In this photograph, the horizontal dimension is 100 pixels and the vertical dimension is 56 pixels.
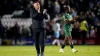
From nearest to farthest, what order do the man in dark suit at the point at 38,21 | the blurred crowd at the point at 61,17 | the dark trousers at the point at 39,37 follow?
the man in dark suit at the point at 38,21 → the dark trousers at the point at 39,37 → the blurred crowd at the point at 61,17

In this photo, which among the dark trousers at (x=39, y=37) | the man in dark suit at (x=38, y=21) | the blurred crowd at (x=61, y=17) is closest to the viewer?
the man in dark suit at (x=38, y=21)

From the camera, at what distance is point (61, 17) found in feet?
108

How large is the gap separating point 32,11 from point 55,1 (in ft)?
60.3

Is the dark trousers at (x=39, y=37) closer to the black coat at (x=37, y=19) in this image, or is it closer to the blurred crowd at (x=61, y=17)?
the black coat at (x=37, y=19)

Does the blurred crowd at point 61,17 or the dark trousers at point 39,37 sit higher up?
the dark trousers at point 39,37

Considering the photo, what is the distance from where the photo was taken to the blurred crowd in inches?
1296

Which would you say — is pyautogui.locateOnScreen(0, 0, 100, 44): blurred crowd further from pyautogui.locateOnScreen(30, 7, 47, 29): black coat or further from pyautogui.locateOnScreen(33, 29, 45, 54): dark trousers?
pyautogui.locateOnScreen(30, 7, 47, 29): black coat

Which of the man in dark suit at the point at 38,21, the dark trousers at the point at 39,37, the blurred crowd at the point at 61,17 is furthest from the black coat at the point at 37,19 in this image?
the blurred crowd at the point at 61,17

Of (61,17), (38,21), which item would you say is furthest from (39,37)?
(61,17)

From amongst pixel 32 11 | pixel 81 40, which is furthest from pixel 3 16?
pixel 32 11

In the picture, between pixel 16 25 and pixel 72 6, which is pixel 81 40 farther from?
pixel 16 25

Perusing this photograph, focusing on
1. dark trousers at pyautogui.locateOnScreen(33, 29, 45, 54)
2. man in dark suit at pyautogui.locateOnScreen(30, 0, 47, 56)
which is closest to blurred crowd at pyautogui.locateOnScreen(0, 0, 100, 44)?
dark trousers at pyautogui.locateOnScreen(33, 29, 45, 54)

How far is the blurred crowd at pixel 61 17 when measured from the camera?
32.9 meters

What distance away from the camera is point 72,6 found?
34406mm
